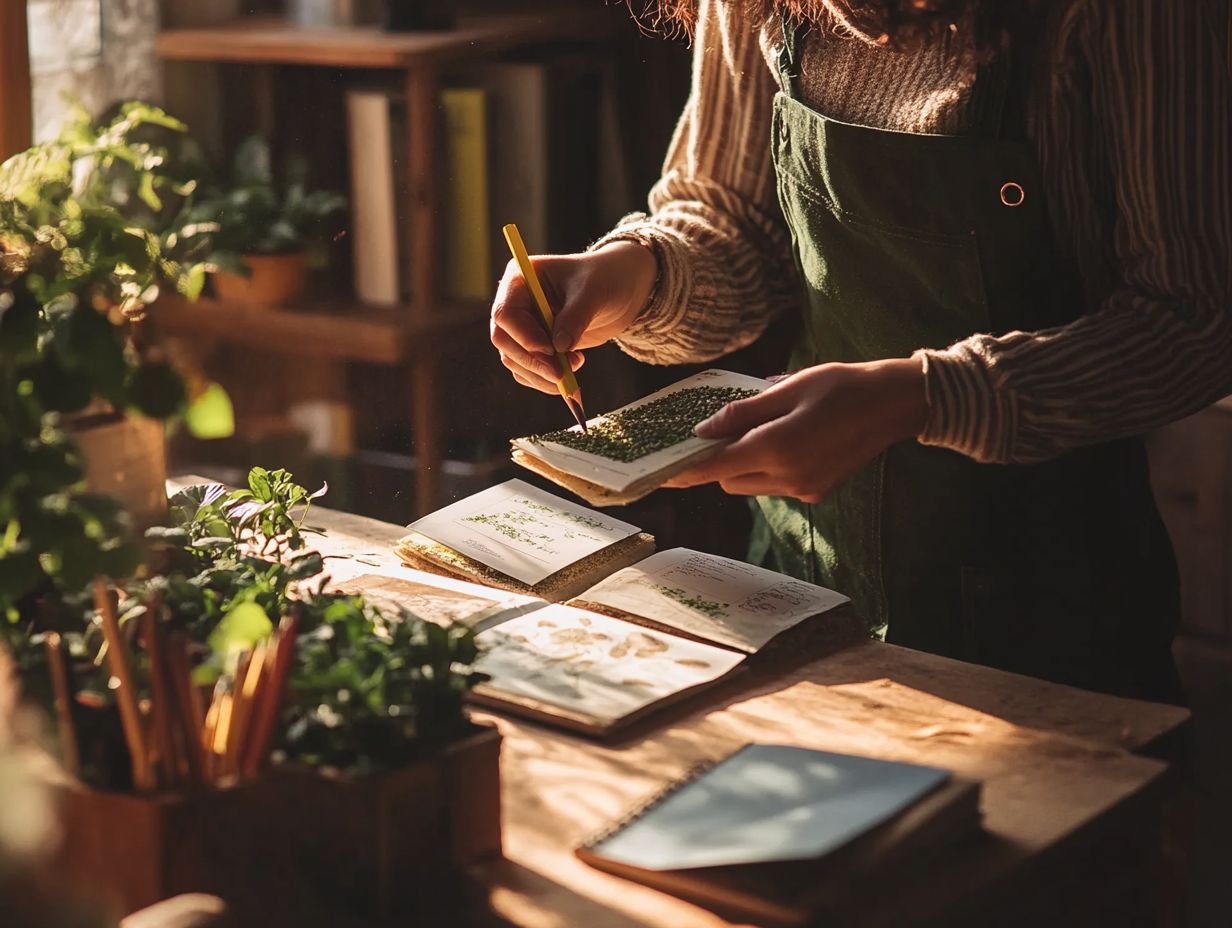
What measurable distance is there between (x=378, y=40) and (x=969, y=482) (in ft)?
4.11

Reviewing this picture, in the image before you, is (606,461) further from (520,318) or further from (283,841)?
(283,841)

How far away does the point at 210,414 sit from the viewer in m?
1.00

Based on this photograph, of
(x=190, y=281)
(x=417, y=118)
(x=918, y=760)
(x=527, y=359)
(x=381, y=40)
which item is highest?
(x=381, y=40)

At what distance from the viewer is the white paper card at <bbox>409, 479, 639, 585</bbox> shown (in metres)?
1.50

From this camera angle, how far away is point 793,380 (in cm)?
138

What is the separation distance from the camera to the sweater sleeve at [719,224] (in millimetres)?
1757

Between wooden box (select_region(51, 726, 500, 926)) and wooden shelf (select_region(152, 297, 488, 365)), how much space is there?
1537 mm

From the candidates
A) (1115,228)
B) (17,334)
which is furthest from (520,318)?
(17,334)

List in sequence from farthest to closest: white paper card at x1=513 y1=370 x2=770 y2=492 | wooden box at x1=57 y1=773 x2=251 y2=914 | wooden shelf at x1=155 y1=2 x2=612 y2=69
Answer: wooden shelf at x1=155 y1=2 x2=612 y2=69 < white paper card at x1=513 y1=370 x2=770 y2=492 < wooden box at x1=57 y1=773 x2=251 y2=914

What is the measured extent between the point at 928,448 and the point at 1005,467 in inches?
3.1

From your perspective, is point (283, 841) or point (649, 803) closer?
point (283, 841)

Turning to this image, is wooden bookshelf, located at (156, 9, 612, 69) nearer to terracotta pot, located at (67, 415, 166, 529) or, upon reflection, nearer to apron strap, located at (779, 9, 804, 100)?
apron strap, located at (779, 9, 804, 100)

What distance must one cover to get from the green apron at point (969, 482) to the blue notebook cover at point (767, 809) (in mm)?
612

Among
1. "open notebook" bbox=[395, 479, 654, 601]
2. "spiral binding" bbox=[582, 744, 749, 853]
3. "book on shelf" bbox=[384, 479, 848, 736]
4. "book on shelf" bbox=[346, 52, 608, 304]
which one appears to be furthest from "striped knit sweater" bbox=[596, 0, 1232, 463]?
"book on shelf" bbox=[346, 52, 608, 304]
